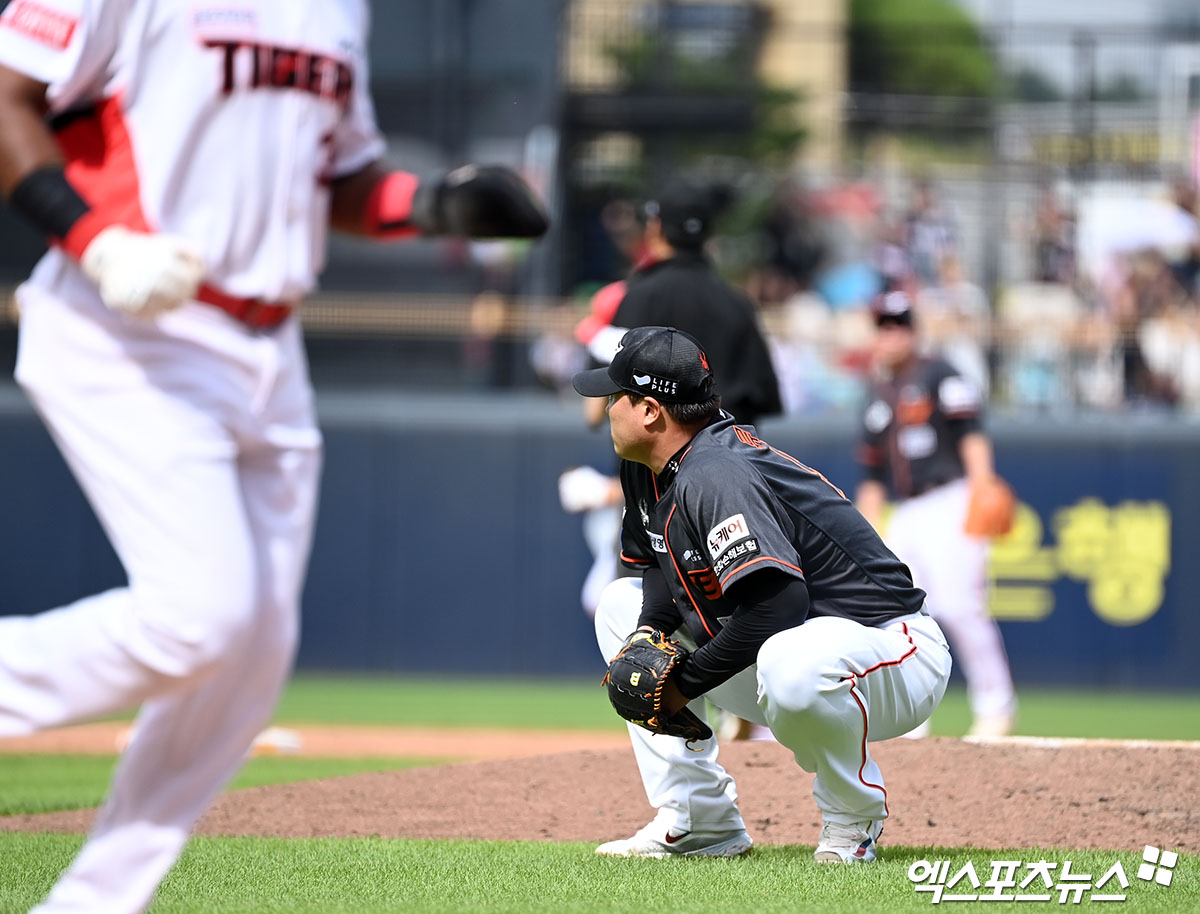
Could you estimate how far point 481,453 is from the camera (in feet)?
40.0

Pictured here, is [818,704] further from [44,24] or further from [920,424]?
[920,424]

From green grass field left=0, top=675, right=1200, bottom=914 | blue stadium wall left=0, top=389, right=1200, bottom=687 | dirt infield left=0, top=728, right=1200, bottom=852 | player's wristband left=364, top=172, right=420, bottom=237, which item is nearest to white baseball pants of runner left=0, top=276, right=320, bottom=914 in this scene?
player's wristband left=364, top=172, right=420, bottom=237

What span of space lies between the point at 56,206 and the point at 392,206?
700 millimetres

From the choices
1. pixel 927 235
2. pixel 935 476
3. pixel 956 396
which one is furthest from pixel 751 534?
pixel 927 235

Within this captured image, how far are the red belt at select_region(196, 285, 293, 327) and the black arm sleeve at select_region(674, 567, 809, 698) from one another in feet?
4.57

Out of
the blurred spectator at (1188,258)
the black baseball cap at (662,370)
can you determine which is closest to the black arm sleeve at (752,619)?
the black baseball cap at (662,370)

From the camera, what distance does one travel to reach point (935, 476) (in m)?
8.59

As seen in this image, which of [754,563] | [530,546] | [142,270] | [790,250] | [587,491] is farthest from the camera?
[790,250]

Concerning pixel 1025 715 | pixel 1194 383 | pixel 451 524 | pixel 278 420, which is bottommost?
pixel 1025 715

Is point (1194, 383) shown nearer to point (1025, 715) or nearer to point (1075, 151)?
point (1075, 151)

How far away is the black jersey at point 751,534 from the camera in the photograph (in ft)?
12.3

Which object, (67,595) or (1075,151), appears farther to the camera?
(1075,151)

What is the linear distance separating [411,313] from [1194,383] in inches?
252

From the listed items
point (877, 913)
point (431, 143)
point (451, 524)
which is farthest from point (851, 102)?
point (877, 913)
